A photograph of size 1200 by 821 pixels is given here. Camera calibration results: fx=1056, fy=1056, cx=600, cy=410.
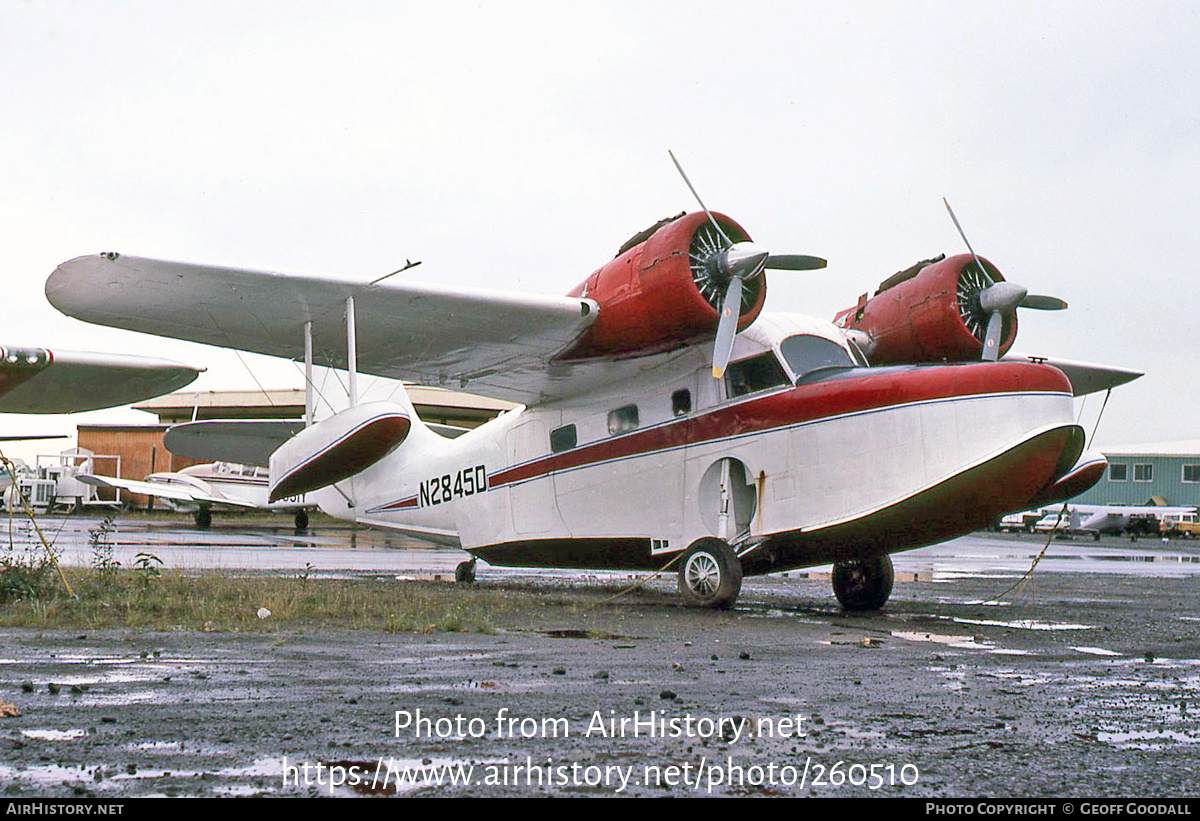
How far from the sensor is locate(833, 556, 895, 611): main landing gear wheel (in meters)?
11.7

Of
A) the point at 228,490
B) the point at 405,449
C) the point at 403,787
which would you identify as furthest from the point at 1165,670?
the point at 228,490

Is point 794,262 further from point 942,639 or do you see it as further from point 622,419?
Result: point 942,639

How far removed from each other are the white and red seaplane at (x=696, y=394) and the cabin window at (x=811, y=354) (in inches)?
0.9

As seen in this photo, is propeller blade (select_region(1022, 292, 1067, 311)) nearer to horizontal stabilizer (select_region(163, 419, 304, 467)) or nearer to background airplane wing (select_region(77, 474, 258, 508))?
horizontal stabilizer (select_region(163, 419, 304, 467))

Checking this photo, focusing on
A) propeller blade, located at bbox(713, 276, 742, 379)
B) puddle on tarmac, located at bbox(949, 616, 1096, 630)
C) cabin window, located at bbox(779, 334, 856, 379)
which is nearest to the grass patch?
propeller blade, located at bbox(713, 276, 742, 379)

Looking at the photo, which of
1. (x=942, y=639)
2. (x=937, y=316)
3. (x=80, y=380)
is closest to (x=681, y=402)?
(x=937, y=316)

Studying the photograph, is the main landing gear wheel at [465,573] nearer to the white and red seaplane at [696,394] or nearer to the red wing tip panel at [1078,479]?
the white and red seaplane at [696,394]

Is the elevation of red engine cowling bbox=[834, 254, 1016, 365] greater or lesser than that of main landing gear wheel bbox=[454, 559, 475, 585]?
greater

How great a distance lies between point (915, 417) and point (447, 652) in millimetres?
5111

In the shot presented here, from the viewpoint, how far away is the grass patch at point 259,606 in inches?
328

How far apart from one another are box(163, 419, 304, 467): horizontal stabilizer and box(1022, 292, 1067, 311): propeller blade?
10068 mm

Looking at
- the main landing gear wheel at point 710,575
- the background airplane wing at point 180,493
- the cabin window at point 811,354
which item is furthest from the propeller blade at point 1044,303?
the background airplane wing at point 180,493

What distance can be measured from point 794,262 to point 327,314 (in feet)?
17.3

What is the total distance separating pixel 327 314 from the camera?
12.0 metres
